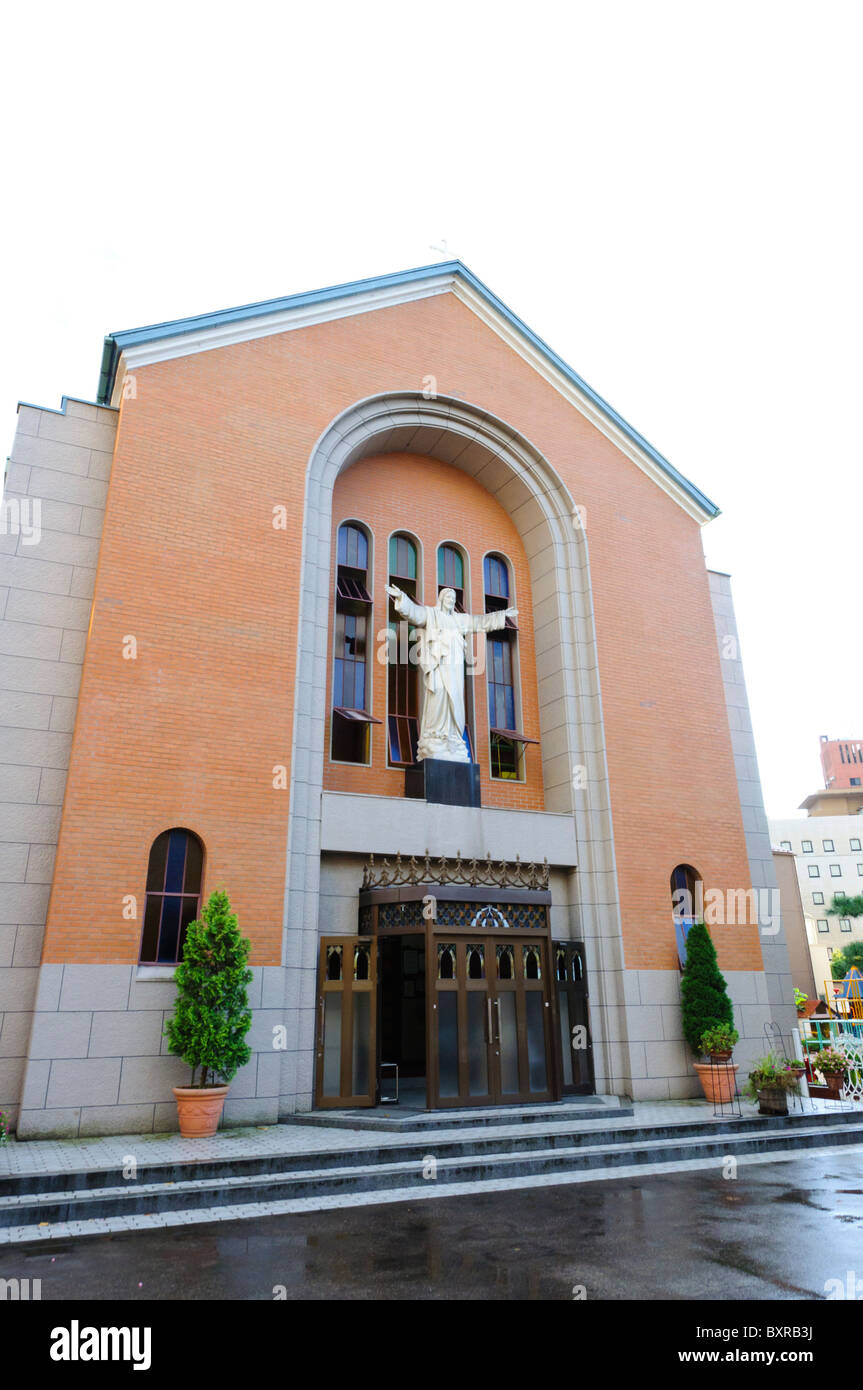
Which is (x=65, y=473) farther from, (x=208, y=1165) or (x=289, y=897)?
(x=208, y=1165)

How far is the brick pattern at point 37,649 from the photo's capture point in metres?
10.5

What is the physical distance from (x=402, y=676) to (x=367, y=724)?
1263mm

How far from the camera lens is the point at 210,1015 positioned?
1002 cm

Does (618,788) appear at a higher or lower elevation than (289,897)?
higher

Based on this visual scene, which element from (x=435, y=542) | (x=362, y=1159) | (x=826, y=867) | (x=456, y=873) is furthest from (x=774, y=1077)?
(x=826, y=867)

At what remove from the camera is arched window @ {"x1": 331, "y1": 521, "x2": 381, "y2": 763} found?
567 inches

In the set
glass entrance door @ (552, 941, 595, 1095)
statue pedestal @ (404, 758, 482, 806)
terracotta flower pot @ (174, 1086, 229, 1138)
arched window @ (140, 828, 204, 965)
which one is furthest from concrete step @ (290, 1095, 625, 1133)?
statue pedestal @ (404, 758, 482, 806)

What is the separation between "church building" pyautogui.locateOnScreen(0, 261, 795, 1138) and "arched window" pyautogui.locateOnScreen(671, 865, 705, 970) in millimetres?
50

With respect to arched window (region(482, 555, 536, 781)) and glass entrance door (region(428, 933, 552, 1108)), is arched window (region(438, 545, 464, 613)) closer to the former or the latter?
arched window (region(482, 555, 536, 781))

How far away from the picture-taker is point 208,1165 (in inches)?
321

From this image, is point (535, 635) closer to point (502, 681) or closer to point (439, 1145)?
point (502, 681)

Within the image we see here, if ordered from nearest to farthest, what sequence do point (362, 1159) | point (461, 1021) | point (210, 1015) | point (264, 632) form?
point (362, 1159) < point (210, 1015) < point (461, 1021) < point (264, 632)
